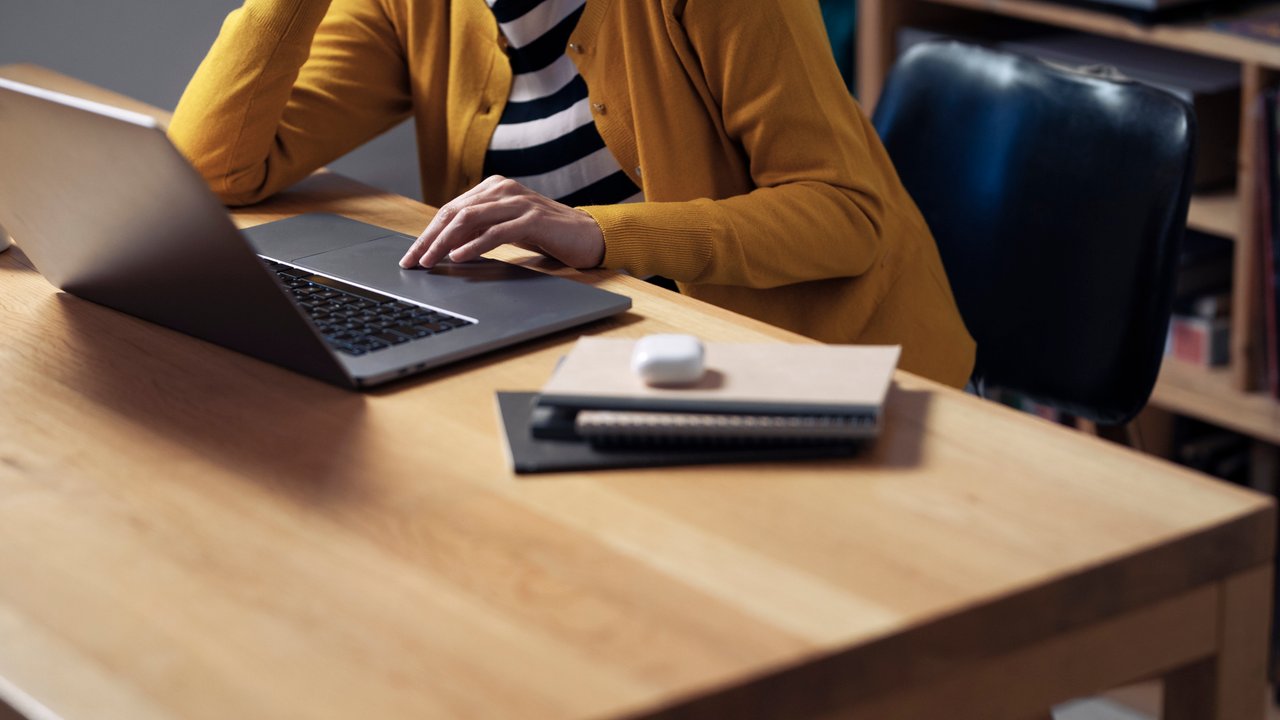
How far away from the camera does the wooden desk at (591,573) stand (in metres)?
0.57

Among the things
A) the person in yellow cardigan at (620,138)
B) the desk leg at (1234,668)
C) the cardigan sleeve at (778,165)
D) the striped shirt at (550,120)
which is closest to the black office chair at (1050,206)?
the person in yellow cardigan at (620,138)

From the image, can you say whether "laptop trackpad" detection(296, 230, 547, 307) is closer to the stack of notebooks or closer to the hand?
the hand

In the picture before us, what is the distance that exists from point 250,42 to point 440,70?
0.22 meters

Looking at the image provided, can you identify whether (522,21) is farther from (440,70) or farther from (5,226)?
(5,226)

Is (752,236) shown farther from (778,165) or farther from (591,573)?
(591,573)

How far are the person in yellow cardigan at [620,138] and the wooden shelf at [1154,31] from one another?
2.42 feet

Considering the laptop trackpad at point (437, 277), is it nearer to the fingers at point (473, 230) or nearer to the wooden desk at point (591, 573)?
the fingers at point (473, 230)

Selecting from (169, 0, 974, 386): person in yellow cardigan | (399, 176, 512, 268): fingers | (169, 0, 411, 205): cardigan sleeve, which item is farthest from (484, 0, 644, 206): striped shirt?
(399, 176, 512, 268): fingers

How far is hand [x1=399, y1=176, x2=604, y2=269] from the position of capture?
1.04 m

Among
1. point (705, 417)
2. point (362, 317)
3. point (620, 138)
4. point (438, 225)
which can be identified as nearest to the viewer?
point (705, 417)

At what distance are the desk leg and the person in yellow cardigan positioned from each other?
19.9 inches

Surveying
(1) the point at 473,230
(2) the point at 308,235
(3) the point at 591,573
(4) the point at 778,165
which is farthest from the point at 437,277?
(3) the point at 591,573

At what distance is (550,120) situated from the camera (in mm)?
1400

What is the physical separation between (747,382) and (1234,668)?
28 cm
